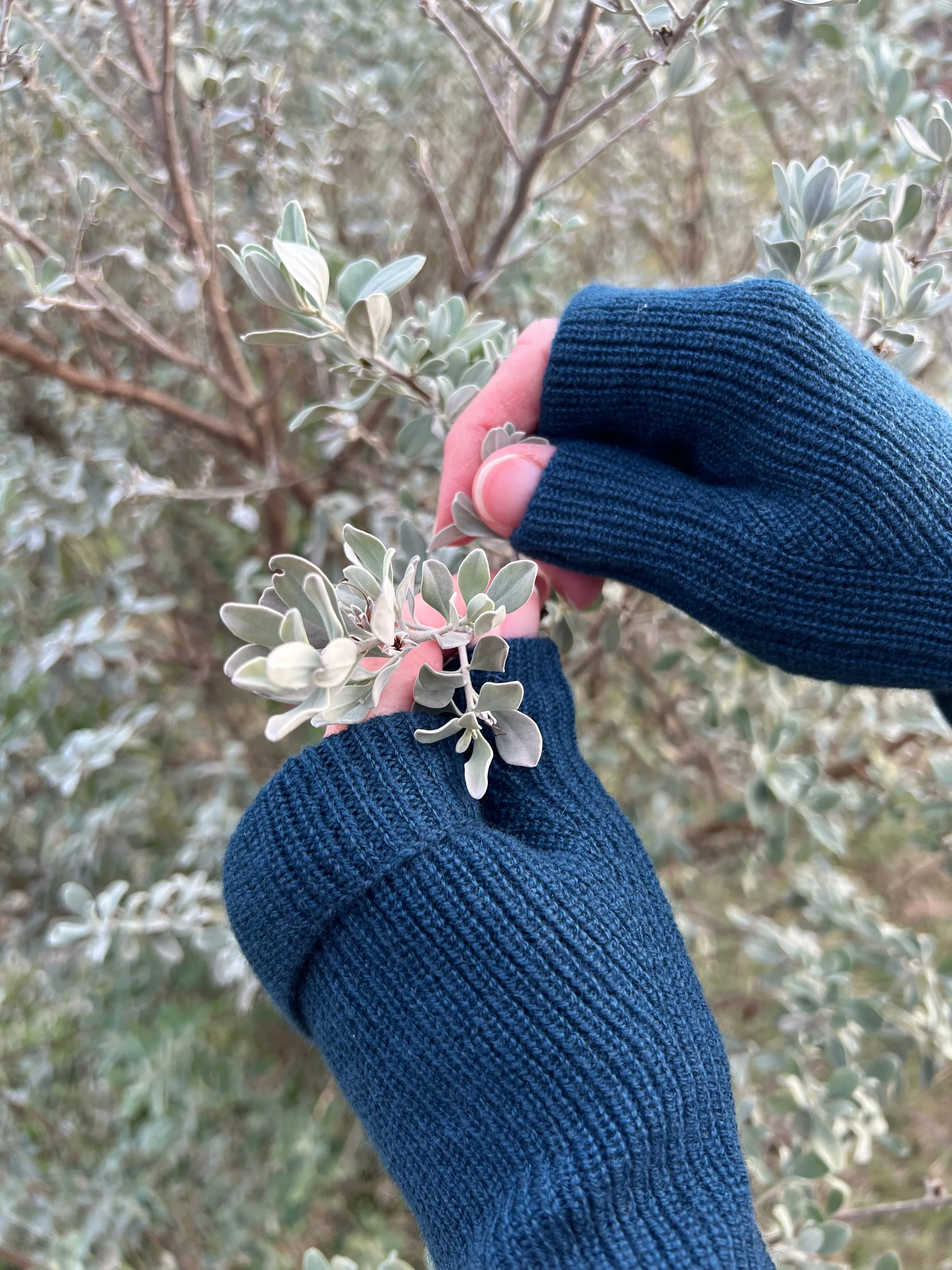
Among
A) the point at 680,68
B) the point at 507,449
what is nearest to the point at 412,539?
the point at 507,449

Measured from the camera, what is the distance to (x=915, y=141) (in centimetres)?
81

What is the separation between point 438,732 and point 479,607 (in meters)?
0.09

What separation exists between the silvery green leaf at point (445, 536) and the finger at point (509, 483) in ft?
0.12

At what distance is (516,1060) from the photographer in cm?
56

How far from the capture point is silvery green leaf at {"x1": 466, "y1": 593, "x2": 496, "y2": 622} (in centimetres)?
58

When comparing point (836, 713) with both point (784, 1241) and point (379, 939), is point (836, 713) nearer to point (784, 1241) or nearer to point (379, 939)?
point (784, 1241)

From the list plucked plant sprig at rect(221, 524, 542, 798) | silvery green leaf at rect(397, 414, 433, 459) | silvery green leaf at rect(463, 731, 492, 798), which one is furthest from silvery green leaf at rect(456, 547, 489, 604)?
silvery green leaf at rect(397, 414, 433, 459)

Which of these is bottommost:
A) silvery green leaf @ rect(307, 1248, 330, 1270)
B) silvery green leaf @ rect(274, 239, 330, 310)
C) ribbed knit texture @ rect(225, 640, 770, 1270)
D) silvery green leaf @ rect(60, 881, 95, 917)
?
silvery green leaf @ rect(307, 1248, 330, 1270)

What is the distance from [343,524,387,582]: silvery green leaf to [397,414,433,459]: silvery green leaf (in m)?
0.34

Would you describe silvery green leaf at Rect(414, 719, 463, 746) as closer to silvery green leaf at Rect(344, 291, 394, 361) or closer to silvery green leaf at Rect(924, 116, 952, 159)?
silvery green leaf at Rect(344, 291, 394, 361)

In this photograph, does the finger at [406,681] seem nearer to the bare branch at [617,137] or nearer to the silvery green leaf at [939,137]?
the bare branch at [617,137]

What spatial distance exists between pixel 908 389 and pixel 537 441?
0.31m

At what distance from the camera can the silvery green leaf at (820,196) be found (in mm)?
769

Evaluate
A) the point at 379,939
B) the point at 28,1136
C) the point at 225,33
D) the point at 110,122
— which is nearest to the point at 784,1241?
the point at 379,939
